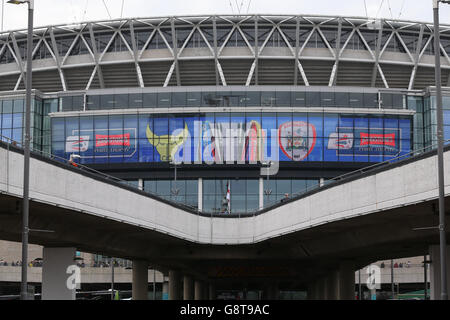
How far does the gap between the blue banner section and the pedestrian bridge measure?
128 feet

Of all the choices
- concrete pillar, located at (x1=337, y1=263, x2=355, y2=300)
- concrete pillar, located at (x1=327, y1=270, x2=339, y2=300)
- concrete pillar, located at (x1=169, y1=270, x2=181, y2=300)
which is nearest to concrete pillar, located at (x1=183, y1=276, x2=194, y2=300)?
concrete pillar, located at (x1=169, y1=270, x2=181, y2=300)

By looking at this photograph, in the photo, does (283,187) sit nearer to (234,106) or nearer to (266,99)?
(266,99)

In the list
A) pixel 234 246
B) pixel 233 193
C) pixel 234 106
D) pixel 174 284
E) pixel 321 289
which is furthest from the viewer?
pixel 234 106

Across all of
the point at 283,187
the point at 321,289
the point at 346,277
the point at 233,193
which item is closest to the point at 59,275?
the point at 346,277

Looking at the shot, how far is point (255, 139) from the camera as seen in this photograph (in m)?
88.9

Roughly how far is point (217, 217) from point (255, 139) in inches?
1561

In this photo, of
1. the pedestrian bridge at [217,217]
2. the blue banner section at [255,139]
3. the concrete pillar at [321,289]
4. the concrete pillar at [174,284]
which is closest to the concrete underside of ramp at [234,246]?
the pedestrian bridge at [217,217]

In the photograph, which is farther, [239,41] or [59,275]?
[239,41]

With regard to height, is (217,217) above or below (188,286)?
above

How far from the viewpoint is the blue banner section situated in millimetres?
88625

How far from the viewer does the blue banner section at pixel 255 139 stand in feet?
291

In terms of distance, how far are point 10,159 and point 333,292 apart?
49671mm

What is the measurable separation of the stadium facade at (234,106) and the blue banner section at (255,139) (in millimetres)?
120

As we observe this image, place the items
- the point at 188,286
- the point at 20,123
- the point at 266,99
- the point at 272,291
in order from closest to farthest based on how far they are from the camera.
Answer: the point at 266,99 → the point at 188,286 → the point at 20,123 → the point at 272,291
